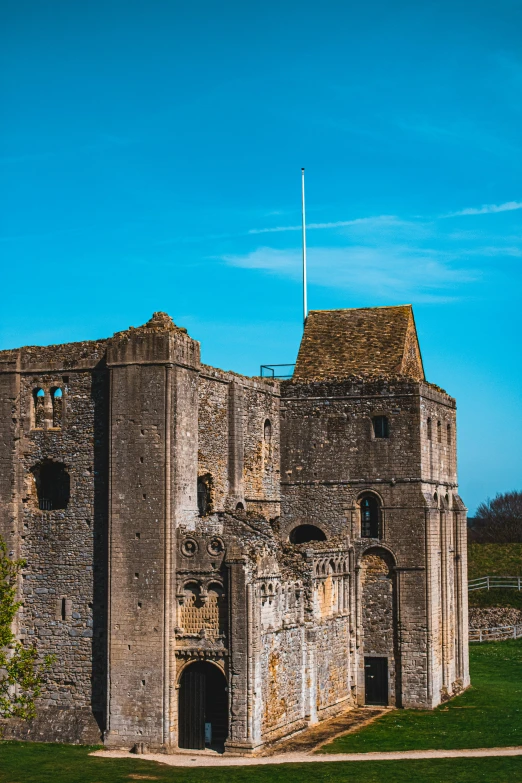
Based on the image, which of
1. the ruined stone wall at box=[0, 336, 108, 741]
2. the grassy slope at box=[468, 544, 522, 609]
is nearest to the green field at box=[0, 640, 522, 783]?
the ruined stone wall at box=[0, 336, 108, 741]

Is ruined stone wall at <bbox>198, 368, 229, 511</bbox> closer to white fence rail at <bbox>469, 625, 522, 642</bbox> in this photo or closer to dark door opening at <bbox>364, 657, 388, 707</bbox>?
dark door opening at <bbox>364, 657, 388, 707</bbox>

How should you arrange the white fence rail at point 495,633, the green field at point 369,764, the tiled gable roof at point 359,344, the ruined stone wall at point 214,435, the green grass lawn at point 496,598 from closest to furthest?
1. the green field at point 369,764
2. the ruined stone wall at point 214,435
3. the tiled gable roof at point 359,344
4. the white fence rail at point 495,633
5. the green grass lawn at point 496,598

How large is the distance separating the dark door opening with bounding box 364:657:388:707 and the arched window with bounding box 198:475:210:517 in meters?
8.84

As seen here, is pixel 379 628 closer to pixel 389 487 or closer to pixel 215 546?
pixel 389 487

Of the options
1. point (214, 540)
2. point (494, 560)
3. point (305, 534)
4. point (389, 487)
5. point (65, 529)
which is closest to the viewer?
point (214, 540)

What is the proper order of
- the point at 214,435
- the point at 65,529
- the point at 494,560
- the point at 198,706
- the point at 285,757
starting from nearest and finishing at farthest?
the point at 285,757 → the point at 198,706 → the point at 65,529 → the point at 214,435 → the point at 494,560

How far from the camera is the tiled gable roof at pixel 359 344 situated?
47.0 meters

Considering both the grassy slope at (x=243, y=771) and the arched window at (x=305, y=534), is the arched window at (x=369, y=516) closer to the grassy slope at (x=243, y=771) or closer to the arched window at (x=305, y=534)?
the arched window at (x=305, y=534)

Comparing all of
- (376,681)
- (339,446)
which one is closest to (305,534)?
(339,446)

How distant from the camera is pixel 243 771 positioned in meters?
32.7

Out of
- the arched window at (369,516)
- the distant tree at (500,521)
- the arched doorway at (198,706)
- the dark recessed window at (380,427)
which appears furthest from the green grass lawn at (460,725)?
the distant tree at (500,521)

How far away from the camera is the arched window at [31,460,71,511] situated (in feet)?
128

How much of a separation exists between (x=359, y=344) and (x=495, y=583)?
2923cm

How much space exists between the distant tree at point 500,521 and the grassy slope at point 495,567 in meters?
21.1
